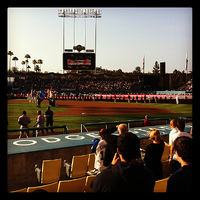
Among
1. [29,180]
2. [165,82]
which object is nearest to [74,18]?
[165,82]

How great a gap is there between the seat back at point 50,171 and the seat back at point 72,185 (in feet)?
4.87

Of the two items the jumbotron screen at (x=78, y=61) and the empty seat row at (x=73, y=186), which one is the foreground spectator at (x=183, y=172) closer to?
the empty seat row at (x=73, y=186)

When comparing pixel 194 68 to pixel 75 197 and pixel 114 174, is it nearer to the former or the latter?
pixel 114 174

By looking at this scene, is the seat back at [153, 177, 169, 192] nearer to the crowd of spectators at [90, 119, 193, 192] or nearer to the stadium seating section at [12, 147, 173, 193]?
the stadium seating section at [12, 147, 173, 193]

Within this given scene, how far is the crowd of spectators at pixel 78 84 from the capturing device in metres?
70.0

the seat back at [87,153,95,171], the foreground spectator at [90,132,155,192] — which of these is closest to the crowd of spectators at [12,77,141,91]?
the seat back at [87,153,95,171]

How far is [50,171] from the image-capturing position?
5.65m

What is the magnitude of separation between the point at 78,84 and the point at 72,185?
7259 centimetres

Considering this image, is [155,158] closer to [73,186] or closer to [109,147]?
[109,147]

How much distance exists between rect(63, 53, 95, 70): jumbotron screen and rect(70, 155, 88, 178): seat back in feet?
170

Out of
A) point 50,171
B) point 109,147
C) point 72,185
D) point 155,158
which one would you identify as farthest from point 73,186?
point 155,158

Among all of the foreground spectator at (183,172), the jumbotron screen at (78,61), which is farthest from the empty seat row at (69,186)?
the jumbotron screen at (78,61)
